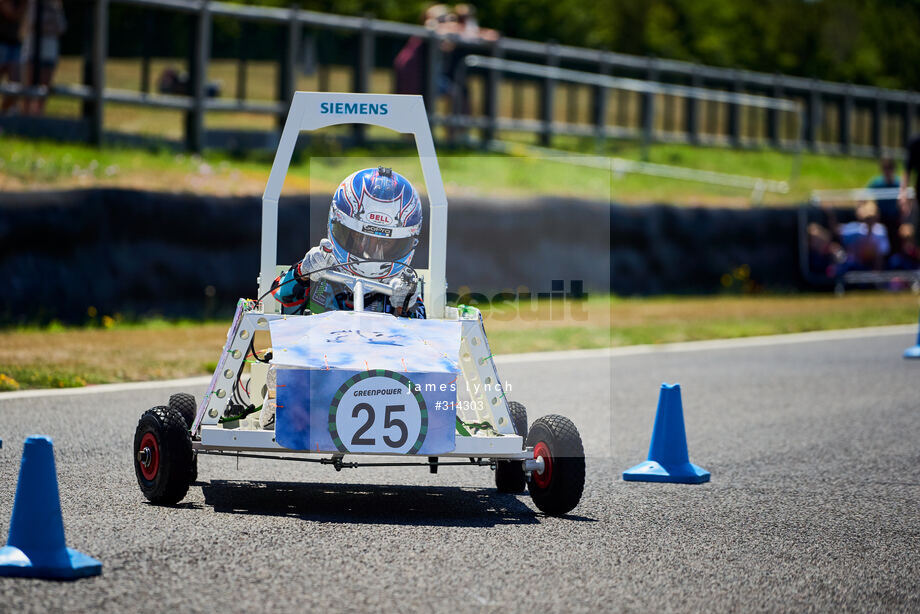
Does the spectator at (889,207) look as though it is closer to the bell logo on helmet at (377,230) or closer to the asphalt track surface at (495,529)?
the asphalt track surface at (495,529)

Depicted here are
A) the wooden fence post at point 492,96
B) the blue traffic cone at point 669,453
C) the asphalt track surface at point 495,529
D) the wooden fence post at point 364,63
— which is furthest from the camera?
the wooden fence post at point 492,96

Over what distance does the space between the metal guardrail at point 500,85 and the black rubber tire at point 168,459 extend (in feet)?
35.6

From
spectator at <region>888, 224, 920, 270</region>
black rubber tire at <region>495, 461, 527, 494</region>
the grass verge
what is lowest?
black rubber tire at <region>495, 461, 527, 494</region>

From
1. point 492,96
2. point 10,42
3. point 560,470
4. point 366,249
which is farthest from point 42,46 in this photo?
point 560,470

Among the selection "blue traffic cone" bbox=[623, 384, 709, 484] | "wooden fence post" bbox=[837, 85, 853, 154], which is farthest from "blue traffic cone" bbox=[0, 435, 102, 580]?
"wooden fence post" bbox=[837, 85, 853, 154]

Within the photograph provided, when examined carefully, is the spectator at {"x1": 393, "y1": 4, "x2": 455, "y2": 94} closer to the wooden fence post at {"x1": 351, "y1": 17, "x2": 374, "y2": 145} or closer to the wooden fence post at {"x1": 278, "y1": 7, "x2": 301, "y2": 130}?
the wooden fence post at {"x1": 351, "y1": 17, "x2": 374, "y2": 145}

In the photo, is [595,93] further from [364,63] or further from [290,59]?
[290,59]

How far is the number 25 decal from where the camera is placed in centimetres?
591

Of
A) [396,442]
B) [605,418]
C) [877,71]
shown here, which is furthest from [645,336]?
[877,71]

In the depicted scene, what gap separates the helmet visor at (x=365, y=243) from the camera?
6.96m

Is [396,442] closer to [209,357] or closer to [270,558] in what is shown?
[270,558]

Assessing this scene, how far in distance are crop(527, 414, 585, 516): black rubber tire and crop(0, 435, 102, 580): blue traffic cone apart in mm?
2224

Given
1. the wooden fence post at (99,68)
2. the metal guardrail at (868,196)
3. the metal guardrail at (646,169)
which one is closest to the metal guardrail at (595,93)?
the metal guardrail at (646,169)

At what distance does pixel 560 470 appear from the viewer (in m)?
6.34
